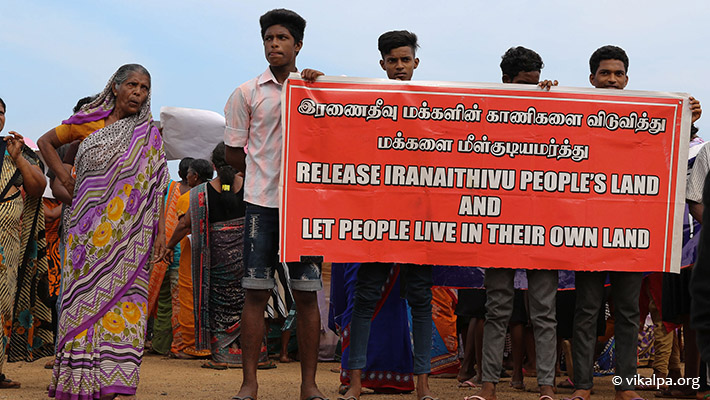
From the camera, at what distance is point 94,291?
5480 millimetres

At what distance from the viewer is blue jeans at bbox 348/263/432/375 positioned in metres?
5.57

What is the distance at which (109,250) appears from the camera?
550 cm

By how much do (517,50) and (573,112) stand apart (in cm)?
87

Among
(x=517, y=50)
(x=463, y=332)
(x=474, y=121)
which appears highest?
(x=517, y=50)

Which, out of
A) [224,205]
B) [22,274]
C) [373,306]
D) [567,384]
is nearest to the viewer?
[373,306]

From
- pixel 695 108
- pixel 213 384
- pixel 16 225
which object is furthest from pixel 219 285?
pixel 695 108

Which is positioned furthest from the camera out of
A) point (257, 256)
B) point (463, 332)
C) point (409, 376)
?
point (463, 332)

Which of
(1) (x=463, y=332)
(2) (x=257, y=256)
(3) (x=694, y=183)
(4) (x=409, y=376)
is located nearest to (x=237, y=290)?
(1) (x=463, y=332)

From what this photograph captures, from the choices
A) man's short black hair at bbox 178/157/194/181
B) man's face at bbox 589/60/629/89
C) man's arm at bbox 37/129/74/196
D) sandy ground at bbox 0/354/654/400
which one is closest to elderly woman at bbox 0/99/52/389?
sandy ground at bbox 0/354/654/400

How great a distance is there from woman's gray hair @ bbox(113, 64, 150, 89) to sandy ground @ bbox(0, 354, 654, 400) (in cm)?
206

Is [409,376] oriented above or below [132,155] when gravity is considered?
below

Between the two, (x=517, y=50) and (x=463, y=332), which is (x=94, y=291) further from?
(x=463, y=332)

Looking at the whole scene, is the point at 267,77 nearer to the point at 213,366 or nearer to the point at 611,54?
the point at 611,54

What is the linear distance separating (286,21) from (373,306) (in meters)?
1.92
